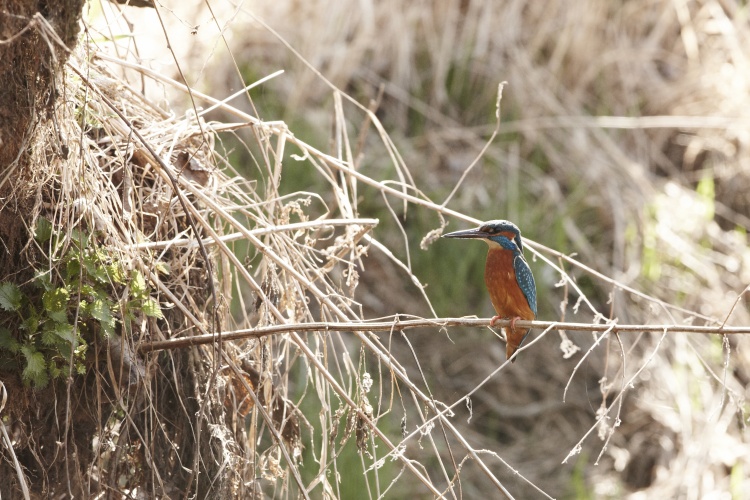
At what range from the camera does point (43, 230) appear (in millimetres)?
1829

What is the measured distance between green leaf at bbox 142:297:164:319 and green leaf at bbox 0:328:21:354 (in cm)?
24

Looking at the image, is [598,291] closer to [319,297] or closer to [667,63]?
[667,63]

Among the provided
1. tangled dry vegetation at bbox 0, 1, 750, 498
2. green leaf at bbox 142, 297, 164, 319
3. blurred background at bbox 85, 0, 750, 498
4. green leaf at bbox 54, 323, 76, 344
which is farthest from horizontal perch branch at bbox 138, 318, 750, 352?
blurred background at bbox 85, 0, 750, 498

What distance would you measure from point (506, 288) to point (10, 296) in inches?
62.8

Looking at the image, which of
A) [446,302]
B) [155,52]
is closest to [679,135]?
[446,302]

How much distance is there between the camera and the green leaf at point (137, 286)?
1.87 metres

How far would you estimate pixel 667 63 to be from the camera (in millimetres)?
6980

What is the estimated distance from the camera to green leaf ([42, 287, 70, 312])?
5.81 ft

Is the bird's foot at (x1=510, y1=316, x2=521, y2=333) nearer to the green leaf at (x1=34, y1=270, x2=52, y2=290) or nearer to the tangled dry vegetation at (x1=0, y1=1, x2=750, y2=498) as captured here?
the tangled dry vegetation at (x1=0, y1=1, x2=750, y2=498)

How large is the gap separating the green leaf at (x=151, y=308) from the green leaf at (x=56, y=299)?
0.15m

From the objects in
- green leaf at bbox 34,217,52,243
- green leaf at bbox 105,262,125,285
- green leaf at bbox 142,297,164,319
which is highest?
green leaf at bbox 34,217,52,243

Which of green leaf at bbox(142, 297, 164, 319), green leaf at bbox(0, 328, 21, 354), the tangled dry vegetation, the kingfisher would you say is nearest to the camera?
green leaf at bbox(0, 328, 21, 354)

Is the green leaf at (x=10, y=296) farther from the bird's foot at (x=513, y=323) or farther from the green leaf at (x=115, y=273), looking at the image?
the bird's foot at (x=513, y=323)

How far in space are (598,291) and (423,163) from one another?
136cm
